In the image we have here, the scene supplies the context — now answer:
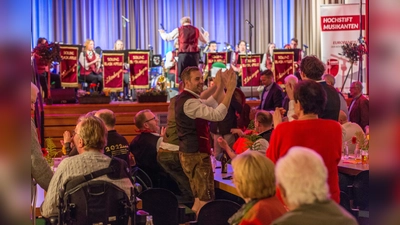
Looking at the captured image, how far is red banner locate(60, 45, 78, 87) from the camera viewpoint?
10672 millimetres

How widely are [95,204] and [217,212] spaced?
84 centimetres

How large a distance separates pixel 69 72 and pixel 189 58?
81.3 inches

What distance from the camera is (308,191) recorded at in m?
1.96

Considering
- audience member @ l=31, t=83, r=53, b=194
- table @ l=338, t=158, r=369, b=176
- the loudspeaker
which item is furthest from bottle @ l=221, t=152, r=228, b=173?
the loudspeaker

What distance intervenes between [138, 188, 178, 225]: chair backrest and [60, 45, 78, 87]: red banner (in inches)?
253

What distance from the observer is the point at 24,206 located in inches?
43.4

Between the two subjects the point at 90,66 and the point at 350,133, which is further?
the point at 90,66

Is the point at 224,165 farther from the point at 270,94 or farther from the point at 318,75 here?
the point at 270,94

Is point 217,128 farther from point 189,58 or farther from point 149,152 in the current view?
point 189,58

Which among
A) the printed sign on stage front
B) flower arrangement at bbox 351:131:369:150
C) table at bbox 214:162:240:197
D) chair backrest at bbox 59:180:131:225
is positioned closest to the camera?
chair backrest at bbox 59:180:131:225

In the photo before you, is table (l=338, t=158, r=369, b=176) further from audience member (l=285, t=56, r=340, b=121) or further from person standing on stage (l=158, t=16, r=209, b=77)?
person standing on stage (l=158, t=16, r=209, b=77)

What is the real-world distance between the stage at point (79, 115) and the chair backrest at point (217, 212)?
529cm

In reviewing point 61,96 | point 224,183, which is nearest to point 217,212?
A: point 224,183

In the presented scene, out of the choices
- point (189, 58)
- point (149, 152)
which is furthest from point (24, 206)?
point (189, 58)
